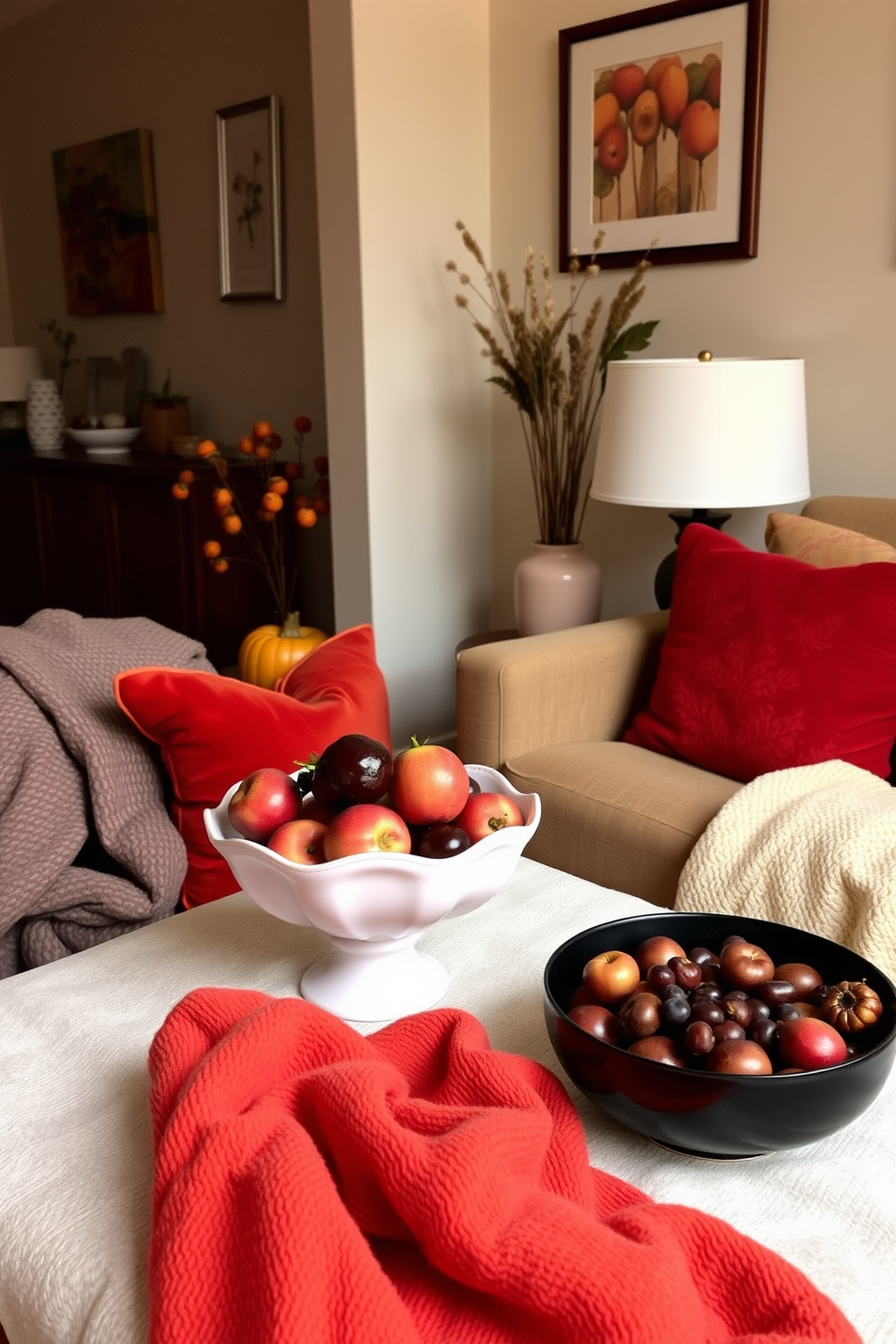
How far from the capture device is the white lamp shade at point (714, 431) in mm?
2100

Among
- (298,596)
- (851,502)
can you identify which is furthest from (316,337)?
(851,502)

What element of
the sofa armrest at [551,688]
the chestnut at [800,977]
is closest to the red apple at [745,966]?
the chestnut at [800,977]

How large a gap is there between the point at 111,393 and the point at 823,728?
3457 millimetres

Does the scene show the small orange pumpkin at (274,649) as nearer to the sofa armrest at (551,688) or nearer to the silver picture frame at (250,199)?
the sofa armrest at (551,688)

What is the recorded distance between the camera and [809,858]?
1.54 m

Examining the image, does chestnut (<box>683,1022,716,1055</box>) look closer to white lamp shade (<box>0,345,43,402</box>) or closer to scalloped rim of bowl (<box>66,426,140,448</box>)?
scalloped rim of bowl (<box>66,426,140,448</box>)

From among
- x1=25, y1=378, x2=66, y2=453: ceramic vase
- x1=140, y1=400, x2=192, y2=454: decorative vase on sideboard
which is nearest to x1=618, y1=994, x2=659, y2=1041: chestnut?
x1=140, y1=400, x2=192, y2=454: decorative vase on sideboard

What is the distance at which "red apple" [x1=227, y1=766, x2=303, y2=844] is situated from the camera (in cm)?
94

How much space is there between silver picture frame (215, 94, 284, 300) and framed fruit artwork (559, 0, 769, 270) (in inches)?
43.9

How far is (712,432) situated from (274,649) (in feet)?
4.60

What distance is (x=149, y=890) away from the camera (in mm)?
1338

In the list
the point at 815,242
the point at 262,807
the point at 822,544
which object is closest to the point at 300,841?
the point at 262,807

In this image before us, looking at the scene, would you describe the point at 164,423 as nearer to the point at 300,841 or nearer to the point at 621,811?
the point at 621,811

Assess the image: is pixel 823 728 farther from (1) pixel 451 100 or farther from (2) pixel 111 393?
(2) pixel 111 393
